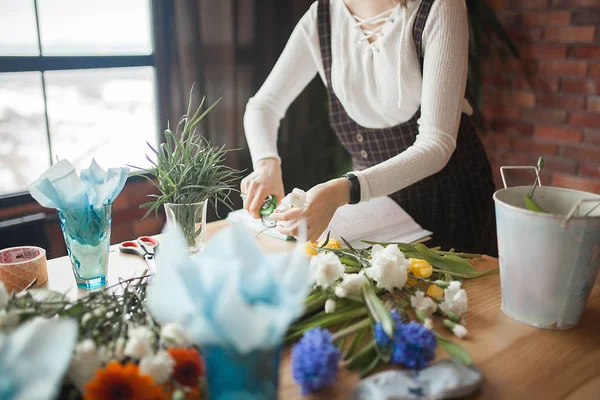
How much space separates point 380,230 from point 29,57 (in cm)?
140

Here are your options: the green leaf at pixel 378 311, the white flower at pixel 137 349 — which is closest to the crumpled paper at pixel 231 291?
the white flower at pixel 137 349

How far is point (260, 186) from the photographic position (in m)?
1.24

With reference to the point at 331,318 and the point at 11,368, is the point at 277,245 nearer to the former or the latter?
the point at 331,318

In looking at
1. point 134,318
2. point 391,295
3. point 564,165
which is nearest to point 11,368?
point 134,318

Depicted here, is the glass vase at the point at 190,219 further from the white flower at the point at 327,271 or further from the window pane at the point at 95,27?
the window pane at the point at 95,27

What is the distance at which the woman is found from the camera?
1221mm

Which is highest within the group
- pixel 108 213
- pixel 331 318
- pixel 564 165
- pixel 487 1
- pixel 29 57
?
pixel 487 1

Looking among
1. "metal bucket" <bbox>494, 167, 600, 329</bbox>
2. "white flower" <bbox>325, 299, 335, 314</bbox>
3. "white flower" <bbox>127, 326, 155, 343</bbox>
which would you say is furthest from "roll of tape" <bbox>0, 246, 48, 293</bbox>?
"metal bucket" <bbox>494, 167, 600, 329</bbox>

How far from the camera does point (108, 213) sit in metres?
0.90

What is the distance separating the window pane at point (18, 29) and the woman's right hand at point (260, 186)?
3.50 ft

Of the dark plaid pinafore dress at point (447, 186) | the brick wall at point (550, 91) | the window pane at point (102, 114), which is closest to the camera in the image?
the dark plaid pinafore dress at point (447, 186)

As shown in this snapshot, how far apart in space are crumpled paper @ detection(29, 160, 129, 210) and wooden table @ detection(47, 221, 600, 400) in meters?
0.18

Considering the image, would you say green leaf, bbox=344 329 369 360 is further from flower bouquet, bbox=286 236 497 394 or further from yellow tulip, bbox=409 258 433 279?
yellow tulip, bbox=409 258 433 279

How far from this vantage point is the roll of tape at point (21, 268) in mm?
923
